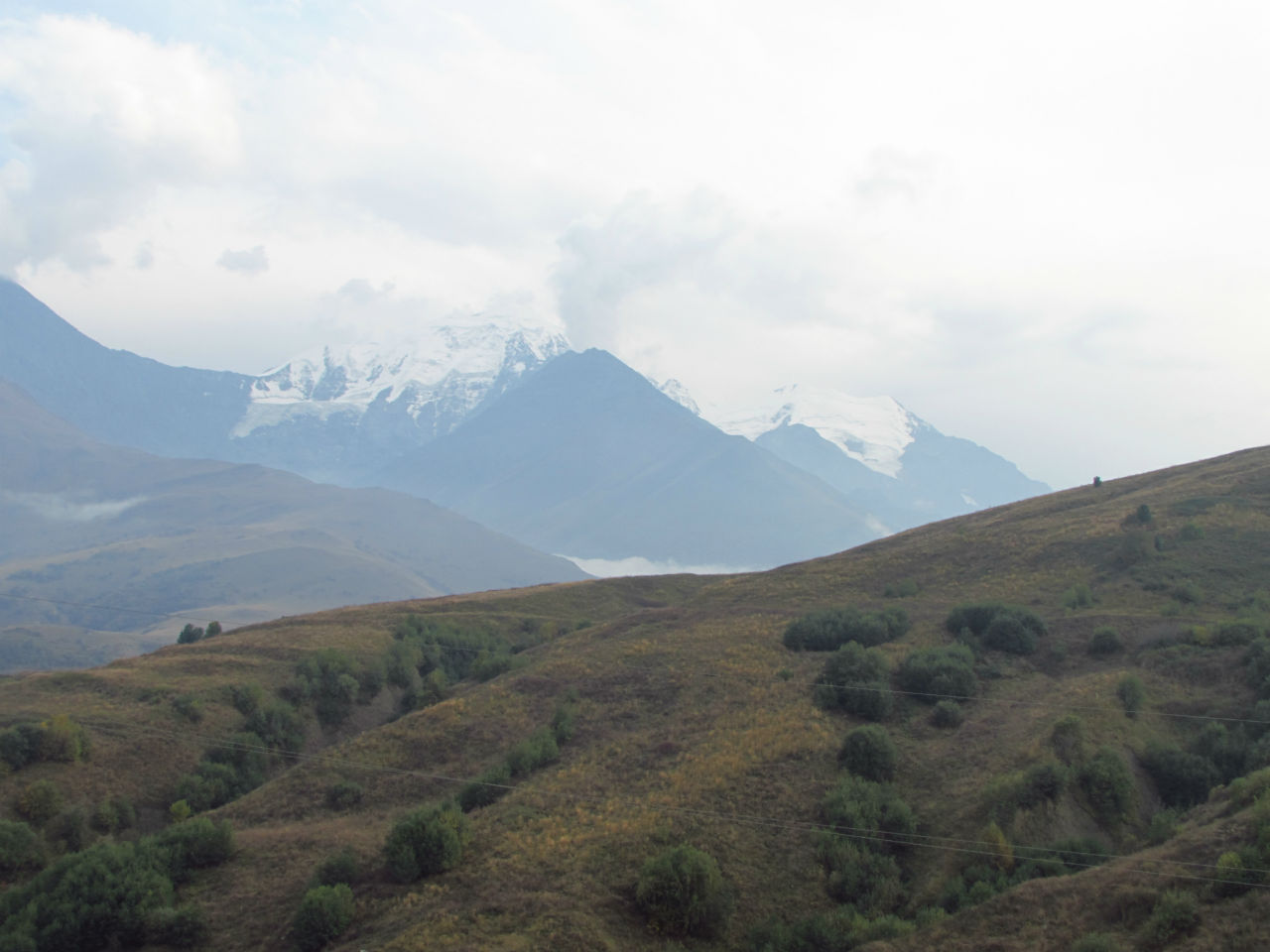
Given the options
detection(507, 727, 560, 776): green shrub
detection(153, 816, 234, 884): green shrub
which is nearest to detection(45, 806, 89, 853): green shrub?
detection(153, 816, 234, 884): green shrub

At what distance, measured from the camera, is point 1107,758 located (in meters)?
34.7

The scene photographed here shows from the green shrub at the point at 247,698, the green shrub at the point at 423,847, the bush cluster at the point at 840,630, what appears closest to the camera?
the green shrub at the point at 423,847

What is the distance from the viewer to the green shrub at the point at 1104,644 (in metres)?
48.2

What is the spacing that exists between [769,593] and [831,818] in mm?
42232

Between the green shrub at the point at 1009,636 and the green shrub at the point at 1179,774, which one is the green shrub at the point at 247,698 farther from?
the green shrub at the point at 1179,774

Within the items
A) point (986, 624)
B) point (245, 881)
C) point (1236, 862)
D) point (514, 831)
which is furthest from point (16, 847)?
point (986, 624)

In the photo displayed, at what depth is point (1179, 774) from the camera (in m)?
35.2

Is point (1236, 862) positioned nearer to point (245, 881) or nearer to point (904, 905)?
point (904, 905)

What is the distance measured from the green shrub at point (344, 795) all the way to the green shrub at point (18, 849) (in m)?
11.5

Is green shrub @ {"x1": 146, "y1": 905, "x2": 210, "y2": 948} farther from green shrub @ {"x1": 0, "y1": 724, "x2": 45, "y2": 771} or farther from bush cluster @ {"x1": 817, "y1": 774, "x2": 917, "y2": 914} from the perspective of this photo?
green shrub @ {"x1": 0, "y1": 724, "x2": 45, "y2": 771}

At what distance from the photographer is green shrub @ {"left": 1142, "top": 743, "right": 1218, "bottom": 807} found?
34.4 m

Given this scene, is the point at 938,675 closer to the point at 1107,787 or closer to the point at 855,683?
the point at 855,683

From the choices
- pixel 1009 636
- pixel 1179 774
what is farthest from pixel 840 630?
pixel 1179 774

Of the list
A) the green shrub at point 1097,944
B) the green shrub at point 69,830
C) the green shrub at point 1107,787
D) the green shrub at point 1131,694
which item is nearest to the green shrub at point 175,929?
the green shrub at point 69,830
